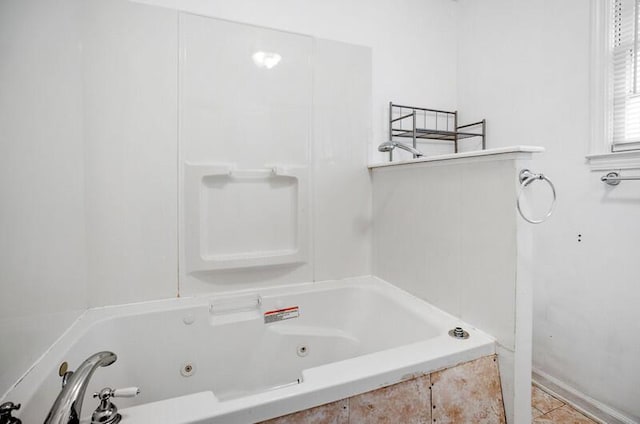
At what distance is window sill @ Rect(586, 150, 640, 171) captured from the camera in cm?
126

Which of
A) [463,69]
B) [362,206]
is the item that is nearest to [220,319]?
[362,206]

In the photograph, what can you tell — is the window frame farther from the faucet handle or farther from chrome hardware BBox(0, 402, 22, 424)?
chrome hardware BBox(0, 402, 22, 424)

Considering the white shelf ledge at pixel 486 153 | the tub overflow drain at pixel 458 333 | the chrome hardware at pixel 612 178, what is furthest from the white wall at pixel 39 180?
the chrome hardware at pixel 612 178

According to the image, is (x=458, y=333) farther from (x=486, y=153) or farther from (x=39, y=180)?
(x=39, y=180)

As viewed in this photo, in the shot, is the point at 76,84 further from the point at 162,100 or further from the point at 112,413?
the point at 112,413

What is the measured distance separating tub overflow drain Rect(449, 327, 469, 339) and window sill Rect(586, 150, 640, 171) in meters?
1.00

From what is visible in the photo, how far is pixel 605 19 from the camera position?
4.53 feet

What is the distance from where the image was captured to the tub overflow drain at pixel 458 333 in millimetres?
1056

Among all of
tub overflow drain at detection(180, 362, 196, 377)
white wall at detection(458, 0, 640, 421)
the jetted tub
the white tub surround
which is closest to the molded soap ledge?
the jetted tub

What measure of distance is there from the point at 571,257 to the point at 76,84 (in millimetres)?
2323

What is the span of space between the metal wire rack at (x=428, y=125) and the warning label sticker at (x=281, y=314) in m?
1.15

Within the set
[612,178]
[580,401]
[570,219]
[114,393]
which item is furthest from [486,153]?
[580,401]

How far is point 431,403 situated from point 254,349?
814 mm

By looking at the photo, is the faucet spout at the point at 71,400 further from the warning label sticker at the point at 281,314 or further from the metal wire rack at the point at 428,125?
the metal wire rack at the point at 428,125
